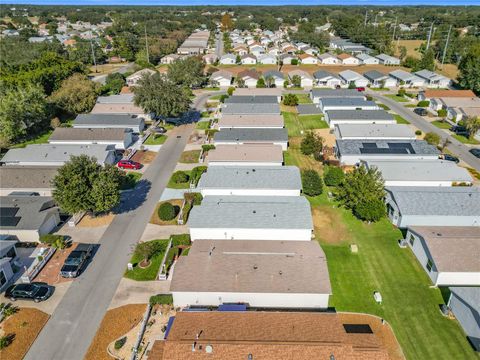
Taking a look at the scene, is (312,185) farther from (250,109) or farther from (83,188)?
(250,109)

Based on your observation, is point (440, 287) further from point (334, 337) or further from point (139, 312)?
point (139, 312)

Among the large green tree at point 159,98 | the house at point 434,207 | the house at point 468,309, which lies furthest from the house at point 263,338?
Result: the large green tree at point 159,98

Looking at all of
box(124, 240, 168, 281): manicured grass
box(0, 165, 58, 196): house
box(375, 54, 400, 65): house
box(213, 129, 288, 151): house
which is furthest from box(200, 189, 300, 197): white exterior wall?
box(375, 54, 400, 65): house

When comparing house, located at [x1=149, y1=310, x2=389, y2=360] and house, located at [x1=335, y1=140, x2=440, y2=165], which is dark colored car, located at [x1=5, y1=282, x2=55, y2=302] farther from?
house, located at [x1=335, y1=140, x2=440, y2=165]

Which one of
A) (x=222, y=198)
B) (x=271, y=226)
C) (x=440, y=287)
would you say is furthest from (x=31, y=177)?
(x=440, y=287)

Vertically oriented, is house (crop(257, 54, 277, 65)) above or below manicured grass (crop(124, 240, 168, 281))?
above

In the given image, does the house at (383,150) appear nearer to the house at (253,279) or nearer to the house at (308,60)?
the house at (253,279)

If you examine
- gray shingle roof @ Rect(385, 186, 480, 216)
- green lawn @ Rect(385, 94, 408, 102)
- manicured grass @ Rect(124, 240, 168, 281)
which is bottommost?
green lawn @ Rect(385, 94, 408, 102)
